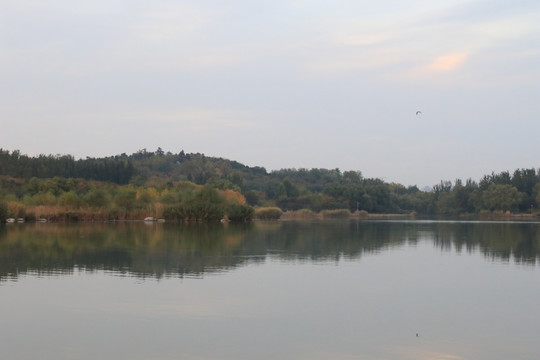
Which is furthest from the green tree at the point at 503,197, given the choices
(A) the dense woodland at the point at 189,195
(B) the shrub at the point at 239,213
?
(B) the shrub at the point at 239,213

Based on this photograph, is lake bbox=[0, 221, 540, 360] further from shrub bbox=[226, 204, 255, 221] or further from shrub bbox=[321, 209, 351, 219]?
shrub bbox=[321, 209, 351, 219]

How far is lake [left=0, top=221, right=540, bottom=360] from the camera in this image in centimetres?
1160

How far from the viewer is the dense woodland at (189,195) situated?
67438 mm

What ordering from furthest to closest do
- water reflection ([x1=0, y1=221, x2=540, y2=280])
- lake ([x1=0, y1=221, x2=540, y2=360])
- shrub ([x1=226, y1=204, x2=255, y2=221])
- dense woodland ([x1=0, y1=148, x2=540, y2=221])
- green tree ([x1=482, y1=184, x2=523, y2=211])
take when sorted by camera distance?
green tree ([x1=482, y1=184, x2=523, y2=211]) → shrub ([x1=226, y1=204, x2=255, y2=221]) → dense woodland ([x1=0, y1=148, x2=540, y2=221]) → water reflection ([x1=0, y1=221, x2=540, y2=280]) → lake ([x1=0, y1=221, x2=540, y2=360])

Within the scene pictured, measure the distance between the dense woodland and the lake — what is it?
40.0 meters

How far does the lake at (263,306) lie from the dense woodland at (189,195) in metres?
40.0

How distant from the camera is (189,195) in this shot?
74.4m

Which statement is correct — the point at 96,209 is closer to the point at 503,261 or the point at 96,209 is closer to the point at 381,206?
the point at 503,261

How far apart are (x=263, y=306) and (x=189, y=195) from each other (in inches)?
2340

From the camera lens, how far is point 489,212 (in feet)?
460

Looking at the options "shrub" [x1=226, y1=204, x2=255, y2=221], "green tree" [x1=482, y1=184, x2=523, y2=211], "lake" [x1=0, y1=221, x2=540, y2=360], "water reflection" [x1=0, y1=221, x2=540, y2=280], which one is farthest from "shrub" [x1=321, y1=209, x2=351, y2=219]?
"lake" [x1=0, y1=221, x2=540, y2=360]

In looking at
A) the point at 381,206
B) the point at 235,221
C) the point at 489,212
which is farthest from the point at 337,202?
the point at 235,221

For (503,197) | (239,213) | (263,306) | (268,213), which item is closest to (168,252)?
(263,306)

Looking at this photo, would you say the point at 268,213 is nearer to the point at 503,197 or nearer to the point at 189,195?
the point at 189,195
